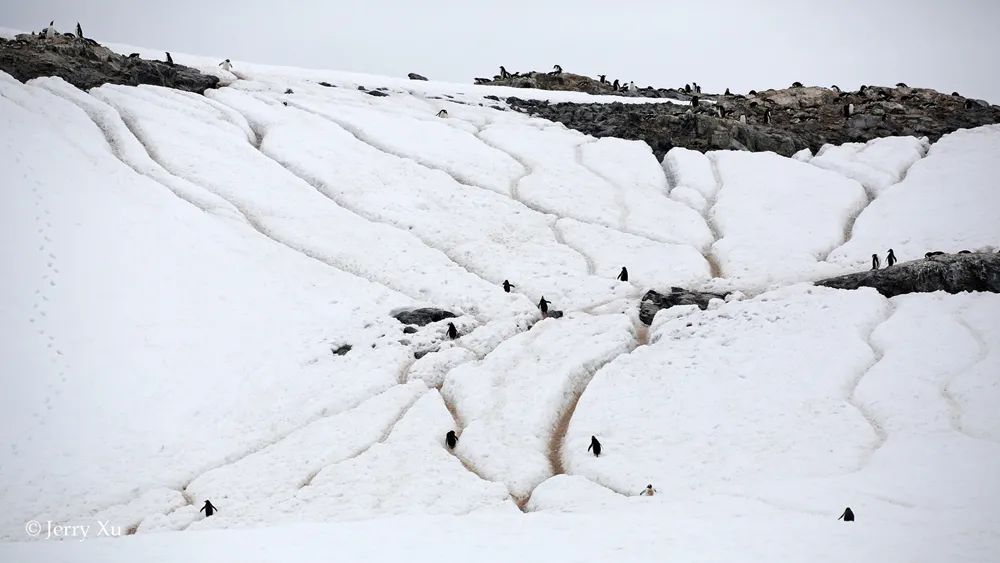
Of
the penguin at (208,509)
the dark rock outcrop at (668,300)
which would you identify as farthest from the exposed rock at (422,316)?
the penguin at (208,509)

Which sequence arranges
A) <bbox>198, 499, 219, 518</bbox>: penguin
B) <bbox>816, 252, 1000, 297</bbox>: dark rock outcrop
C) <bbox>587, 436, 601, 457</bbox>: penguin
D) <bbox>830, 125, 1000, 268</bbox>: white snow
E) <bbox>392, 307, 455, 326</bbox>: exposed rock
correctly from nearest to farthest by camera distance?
<bbox>198, 499, 219, 518</bbox>: penguin < <bbox>587, 436, 601, 457</bbox>: penguin < <bbox>816, 252, 1000, 297</bbox>: dark rock outcrop < <bbox>392, 307, 455, 326</bbox>: exposed rock < <bbox>830, 125, 1000, 268</bbox>: white snow

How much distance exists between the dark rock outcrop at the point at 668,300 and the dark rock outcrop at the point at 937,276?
5.78 meters

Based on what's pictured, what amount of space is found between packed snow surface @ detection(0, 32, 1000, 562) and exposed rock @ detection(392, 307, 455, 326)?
51cm

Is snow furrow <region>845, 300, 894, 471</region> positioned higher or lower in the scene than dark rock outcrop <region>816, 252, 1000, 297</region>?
lower

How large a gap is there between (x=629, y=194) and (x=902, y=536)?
30.3 m

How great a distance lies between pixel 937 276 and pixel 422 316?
22.1 m

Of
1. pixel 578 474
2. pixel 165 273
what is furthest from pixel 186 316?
pixel 578 474

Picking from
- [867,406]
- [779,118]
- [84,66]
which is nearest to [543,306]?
[867,406]

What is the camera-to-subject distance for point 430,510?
2705 cm

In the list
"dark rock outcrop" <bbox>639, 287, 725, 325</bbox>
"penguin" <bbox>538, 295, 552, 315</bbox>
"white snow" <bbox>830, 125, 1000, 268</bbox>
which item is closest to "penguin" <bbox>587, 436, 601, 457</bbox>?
"dark rock outcrop" <bbox>639, 287, 725, 325</bbox>

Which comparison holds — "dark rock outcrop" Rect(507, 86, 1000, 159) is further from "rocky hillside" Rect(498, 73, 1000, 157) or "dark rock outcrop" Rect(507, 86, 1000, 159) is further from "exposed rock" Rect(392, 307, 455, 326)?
"exposed rock" Rect(392, 307, 455, 326)

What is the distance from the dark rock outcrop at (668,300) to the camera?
3797 centimetres

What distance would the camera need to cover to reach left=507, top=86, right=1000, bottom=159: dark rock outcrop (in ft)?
190

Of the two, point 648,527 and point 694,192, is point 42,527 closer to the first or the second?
point 648,527
